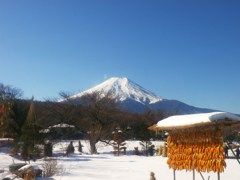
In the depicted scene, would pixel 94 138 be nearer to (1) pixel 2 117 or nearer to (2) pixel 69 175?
(2) pixel 69 175

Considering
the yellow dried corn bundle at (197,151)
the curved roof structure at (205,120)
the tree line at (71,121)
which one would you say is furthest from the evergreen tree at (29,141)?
the curved roof structure at (205,120)

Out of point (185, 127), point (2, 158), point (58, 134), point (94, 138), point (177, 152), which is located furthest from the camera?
point (58, 134)

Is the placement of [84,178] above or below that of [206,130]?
below

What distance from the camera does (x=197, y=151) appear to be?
1052 cm

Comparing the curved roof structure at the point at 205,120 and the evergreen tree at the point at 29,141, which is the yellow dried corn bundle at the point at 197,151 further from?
the evergreen tree at the point at 29,141

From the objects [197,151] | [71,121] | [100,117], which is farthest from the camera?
[71,121]

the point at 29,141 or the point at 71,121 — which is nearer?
the point at 29,141

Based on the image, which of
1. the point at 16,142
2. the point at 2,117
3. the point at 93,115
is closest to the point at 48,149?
the point at 16,142

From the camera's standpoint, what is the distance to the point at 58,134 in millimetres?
40844

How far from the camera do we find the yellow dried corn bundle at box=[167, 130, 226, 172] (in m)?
9.94

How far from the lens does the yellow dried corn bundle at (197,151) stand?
994 cm

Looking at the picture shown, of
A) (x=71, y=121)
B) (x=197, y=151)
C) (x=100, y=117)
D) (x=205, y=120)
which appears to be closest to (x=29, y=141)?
(x=197, y=151)

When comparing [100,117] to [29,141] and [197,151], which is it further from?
[197,151]

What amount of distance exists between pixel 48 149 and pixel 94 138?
920 cm
